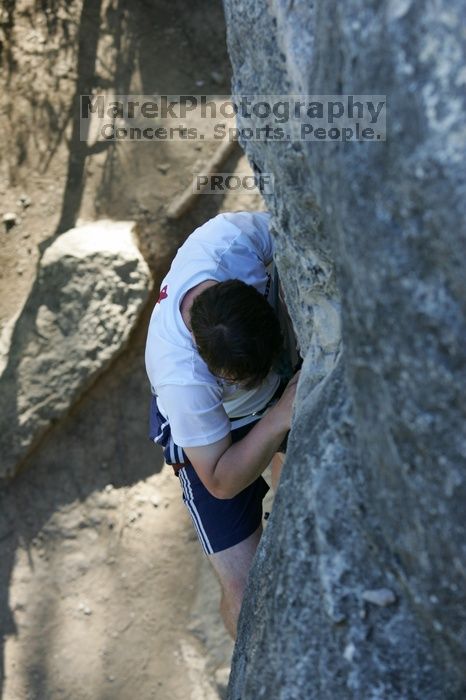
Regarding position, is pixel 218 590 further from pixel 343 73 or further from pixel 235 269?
pixel 343 73

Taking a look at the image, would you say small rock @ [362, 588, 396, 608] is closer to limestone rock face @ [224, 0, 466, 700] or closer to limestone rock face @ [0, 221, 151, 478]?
limestone rock face @ [224, 0, 466, 700]

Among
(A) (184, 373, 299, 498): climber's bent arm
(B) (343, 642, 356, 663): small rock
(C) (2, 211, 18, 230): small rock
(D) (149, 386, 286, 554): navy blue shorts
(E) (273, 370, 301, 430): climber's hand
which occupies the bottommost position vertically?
(D) (149, 386, 286, 554): navy blue shorts

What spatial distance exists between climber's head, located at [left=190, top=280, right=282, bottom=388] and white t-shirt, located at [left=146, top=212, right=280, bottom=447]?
Result: 0.30ft

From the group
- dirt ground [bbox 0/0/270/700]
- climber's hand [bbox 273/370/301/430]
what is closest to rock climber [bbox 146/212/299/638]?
climber's hand [bbox 273/370/301/430]

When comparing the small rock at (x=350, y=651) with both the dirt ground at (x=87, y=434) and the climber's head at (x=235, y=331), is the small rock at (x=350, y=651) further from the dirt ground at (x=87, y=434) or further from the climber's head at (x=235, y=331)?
the dirt ground at (x=87, y=434)

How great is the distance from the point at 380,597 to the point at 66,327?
2.50m

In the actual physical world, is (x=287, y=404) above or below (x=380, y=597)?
above

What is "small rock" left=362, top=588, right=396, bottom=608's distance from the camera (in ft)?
4.35

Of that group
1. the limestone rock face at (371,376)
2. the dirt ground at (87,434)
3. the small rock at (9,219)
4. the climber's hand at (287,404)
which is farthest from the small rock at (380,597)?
the small rock at (9,219)

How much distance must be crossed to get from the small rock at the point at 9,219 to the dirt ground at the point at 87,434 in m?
0.01

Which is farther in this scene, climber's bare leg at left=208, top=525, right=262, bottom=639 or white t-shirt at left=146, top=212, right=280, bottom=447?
climber's bare leg at left=208, top=525, right=262, bottom=639

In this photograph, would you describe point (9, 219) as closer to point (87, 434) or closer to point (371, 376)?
point (87, 434)

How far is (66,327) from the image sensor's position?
3598 millimetres

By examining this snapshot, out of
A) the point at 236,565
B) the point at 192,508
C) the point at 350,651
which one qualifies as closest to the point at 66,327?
the point at 192,508
